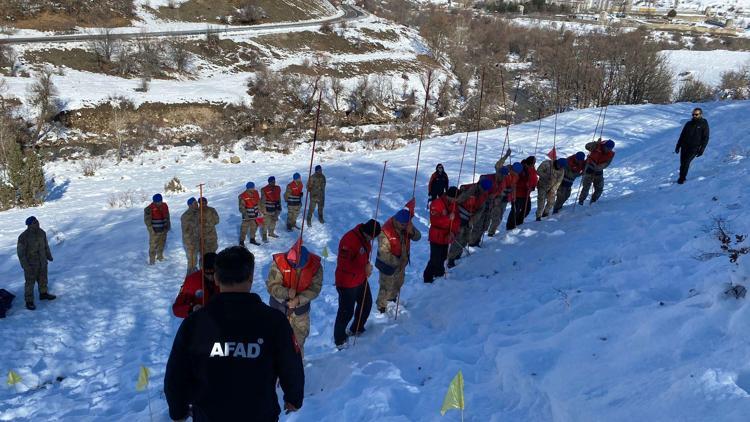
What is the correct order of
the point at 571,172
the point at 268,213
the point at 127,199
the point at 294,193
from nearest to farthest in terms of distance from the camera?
the point at 571,172
the point at 268,213
the point at 294,193
the point at 127,199

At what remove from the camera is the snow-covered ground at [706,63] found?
48.7 m

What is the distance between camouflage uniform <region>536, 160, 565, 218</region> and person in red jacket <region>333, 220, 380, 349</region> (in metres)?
5.93

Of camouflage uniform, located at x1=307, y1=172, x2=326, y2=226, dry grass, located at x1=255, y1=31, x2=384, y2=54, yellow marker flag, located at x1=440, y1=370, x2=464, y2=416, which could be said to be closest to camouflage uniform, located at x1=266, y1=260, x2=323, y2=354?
yellow marker flag, located at x1=440, y1=370, x2=464, y2=416

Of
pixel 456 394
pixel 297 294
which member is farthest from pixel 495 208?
pixel 456 394

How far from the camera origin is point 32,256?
8.77 m

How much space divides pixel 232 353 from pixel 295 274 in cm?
293

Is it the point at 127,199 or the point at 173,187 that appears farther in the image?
the point at 173,187

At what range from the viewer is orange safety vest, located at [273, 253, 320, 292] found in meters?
5.42

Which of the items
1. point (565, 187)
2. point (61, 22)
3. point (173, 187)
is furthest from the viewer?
point (61, 22)

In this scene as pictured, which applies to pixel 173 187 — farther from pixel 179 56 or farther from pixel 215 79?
pixel 179 56

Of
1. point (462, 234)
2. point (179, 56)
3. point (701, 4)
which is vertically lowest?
point (462, 234)

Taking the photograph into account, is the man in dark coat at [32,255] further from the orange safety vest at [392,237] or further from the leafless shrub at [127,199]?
the leafless shrub at [127,199]

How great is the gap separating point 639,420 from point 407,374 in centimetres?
243

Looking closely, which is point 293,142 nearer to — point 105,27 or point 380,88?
point 380,88
